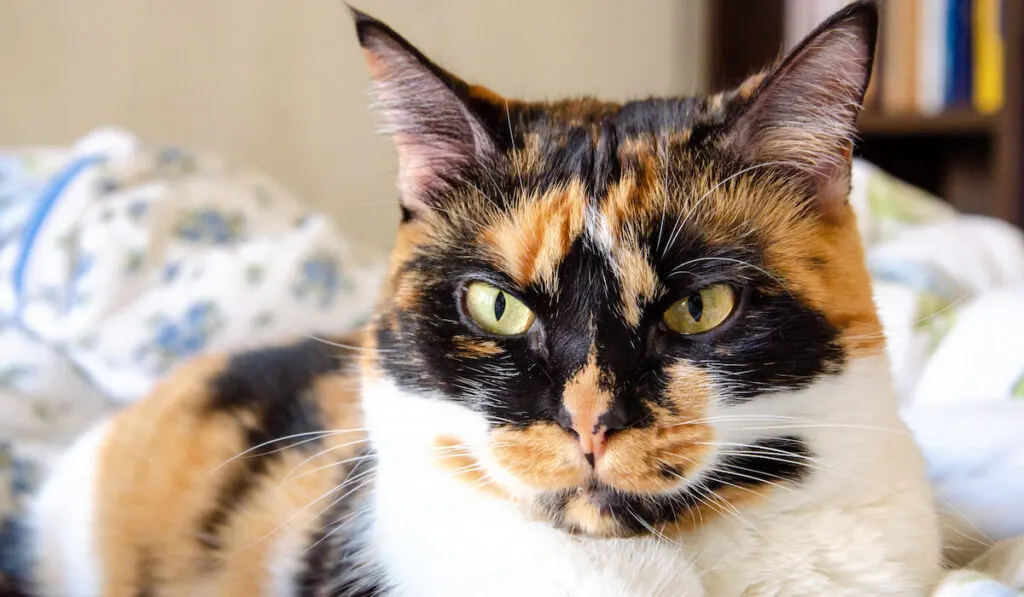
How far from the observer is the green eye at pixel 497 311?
0.62 meters

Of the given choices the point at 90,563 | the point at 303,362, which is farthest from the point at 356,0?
the point at 90,563

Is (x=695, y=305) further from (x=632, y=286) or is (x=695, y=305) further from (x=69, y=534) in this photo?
(x=69, y=534)

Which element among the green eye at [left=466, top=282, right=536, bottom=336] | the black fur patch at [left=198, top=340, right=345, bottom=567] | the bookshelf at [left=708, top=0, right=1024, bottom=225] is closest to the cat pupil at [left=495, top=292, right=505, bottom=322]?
the green eye at [left=466, top=282, right=536, bottom=336]

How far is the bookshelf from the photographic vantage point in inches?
78.3

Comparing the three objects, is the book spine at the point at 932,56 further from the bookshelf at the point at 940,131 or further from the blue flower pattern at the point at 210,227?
the blue flower pattern at the point at 210,227

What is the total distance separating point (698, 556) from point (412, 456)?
9.9 inches

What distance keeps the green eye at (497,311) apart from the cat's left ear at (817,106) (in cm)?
23

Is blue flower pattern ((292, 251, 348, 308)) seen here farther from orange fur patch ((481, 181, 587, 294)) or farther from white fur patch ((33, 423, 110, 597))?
orange fur patch ((481, 181, 587, 294))

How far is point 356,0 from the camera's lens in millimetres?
2049

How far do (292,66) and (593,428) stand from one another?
168 cm

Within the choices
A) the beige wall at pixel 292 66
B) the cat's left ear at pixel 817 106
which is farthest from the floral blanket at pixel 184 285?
the cat's left ear at pixel 817 106

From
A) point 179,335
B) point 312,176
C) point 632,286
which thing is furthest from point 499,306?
point 312,176

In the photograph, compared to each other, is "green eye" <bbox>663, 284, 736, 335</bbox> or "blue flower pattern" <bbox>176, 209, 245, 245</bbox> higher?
"green eye" <bbox>663, 284, 736, 335</bbox>

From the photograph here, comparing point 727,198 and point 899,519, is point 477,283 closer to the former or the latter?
point 727,198
